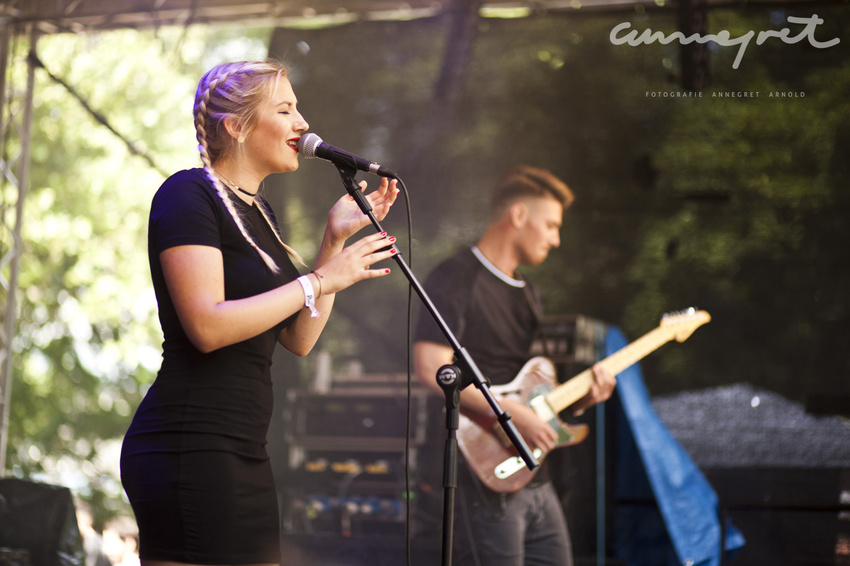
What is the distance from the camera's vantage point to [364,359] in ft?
13.5

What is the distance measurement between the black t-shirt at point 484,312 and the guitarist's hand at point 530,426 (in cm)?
25

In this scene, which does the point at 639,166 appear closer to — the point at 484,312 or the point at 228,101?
the point at 484,312

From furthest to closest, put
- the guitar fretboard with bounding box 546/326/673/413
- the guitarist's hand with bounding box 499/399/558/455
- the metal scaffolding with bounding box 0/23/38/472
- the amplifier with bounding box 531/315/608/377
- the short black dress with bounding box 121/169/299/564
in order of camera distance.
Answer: the metal scaffolding with bounding box 0/23/38/472 < the amplifier with bounding box 531/315/608/377 < the guitar fretboard with bounding box 546/326/673/413 < the guitarist's hand with bounding box 499/399/558/455 < the short black dress with bounding box 121/169/299/564

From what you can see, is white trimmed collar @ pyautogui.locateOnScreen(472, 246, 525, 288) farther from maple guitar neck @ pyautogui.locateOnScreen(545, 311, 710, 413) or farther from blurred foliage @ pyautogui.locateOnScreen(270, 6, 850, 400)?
maple guitar neck @ pyautogui.locateOnScreen(545, 311, 710, 413)

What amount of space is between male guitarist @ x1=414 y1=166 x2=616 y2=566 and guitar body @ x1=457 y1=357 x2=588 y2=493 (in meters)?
0.05

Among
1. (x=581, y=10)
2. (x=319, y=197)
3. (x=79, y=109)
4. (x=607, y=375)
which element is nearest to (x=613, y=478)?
(x=607, y=375)

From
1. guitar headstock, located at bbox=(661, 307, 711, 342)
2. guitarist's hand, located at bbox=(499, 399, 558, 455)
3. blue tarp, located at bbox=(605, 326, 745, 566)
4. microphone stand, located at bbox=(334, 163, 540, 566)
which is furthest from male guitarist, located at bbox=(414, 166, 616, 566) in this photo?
microphone stand, located at bbox=(334, 163, 540, 566)

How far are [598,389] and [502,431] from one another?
61cm

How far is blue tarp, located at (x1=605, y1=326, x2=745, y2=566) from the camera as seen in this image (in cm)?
372

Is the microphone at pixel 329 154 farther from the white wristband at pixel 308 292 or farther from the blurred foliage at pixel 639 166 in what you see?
the blurred foliage at pixel 639 166

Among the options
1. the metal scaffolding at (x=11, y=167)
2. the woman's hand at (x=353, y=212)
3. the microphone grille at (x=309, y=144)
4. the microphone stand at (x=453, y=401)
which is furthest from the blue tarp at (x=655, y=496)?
the metal scaffolding at (x=11, y=167)

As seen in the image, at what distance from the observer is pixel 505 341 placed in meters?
3.72

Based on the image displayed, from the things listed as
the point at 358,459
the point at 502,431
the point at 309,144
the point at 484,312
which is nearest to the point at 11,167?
the point at 358,459

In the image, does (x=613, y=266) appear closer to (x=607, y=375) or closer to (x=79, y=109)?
(x=607, y=375)
